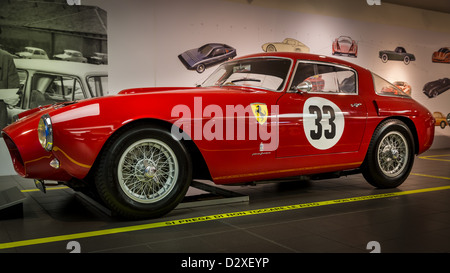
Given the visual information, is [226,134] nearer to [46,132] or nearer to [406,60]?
[46,132]

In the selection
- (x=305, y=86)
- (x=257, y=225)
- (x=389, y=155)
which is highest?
(x=305, y=86)

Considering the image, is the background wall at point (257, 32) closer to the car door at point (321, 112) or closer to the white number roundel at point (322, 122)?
the car door at point (321, 112)

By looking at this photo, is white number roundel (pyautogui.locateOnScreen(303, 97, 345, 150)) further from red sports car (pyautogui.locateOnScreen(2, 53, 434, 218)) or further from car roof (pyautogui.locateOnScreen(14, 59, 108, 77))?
car roof (pyautogui.locateOnScreen(14, 59, 108, 77))

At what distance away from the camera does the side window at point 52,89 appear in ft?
20.7

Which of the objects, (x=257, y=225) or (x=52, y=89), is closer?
(x=257, y=225)

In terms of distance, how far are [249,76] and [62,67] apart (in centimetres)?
388

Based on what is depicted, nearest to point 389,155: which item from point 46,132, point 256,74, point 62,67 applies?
point 256,74

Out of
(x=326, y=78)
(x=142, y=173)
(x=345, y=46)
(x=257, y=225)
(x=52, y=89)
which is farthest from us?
(x=345, y=46)

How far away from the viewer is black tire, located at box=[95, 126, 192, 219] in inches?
114

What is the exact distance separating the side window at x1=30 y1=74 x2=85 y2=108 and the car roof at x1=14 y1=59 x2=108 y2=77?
0.10 metres

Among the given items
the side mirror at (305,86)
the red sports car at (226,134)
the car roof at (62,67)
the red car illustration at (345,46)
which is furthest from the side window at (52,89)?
the red car illustration at (345,46)

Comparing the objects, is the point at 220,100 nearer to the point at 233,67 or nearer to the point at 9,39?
the point at 233,67

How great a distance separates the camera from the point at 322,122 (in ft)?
12.5

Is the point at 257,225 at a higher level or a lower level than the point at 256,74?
lower
